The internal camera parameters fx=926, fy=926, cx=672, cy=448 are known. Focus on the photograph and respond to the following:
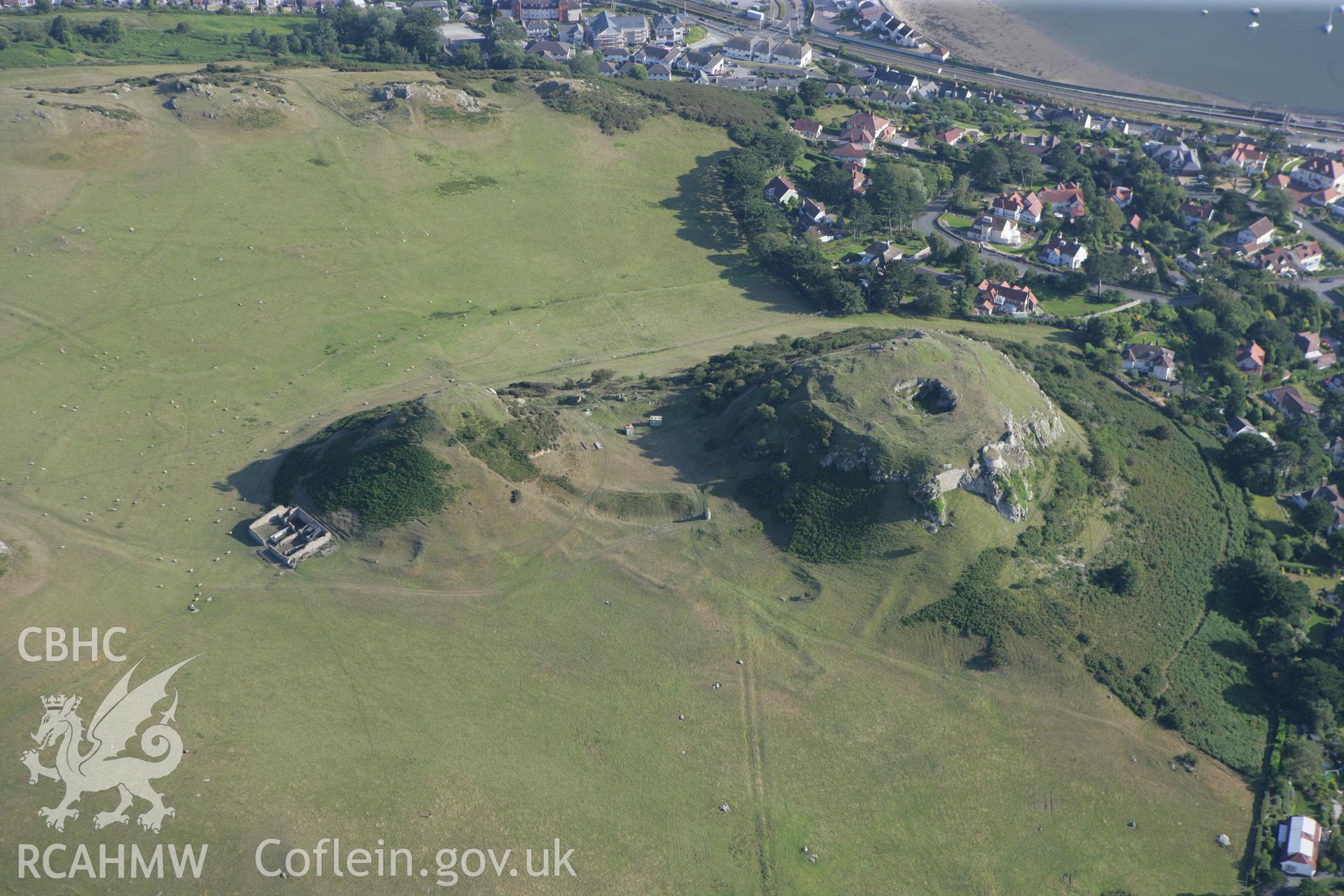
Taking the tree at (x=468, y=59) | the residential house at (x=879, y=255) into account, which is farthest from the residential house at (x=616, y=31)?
A: the residential house at (x=879, y=255)

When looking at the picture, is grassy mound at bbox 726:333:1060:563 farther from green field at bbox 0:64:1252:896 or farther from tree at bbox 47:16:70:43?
tree at bbox 47:16:70:43

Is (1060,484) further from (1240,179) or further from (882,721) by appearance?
(1240,179)

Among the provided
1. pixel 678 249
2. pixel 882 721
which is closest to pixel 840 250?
pixel 678 249

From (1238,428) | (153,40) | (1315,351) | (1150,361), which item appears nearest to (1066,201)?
(1315,351)

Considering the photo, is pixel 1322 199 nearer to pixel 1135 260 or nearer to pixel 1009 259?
pixel 1135 260

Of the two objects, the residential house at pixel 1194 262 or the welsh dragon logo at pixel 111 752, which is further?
the residential house at pixel 1194 262

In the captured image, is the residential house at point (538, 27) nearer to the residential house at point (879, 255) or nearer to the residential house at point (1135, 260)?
the residential house at point (879, 255)
